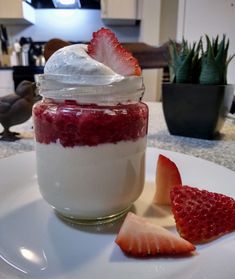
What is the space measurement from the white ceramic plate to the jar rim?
0.57ft

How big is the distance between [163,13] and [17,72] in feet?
4.90

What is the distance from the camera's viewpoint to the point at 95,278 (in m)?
0.27

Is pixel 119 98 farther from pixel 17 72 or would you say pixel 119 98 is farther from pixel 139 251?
pixel 17 72

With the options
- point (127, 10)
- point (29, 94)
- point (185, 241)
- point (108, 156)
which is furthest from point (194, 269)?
point (127, 10)

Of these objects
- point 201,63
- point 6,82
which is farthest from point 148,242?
point 6,82

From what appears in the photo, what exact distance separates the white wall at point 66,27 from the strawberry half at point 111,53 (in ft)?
8.78

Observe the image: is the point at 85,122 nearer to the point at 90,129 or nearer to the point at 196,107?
the point at 90,129

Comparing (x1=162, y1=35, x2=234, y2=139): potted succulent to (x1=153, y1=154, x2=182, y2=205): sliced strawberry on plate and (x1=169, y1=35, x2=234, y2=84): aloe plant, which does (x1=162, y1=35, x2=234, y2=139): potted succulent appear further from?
(x1=153, y1=154, x2=182, y2=205): sliced strawberry on plate

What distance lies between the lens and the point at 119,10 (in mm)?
2572

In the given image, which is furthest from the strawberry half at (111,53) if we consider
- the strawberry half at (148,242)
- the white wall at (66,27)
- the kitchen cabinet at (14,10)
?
the white wall at (66,27)

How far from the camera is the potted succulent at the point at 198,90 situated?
28.5 inches

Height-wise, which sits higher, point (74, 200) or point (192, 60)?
point (192, 60)

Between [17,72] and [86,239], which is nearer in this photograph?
[86,239]

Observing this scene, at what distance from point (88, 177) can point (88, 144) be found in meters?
0.04
